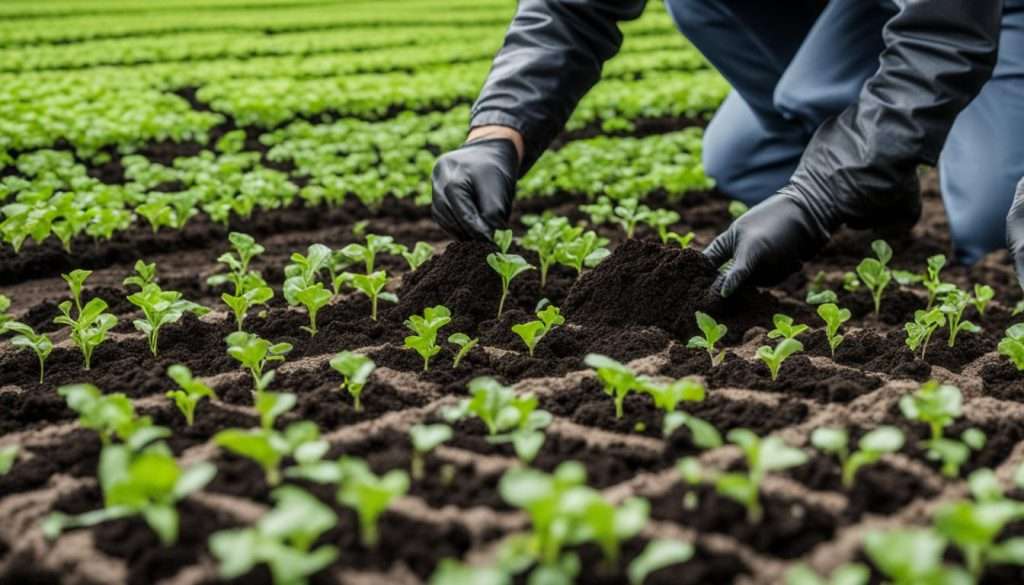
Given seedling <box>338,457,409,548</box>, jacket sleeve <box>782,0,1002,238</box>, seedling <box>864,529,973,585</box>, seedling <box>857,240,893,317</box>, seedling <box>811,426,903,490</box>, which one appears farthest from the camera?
seedling <box>857,240,893,317</box>

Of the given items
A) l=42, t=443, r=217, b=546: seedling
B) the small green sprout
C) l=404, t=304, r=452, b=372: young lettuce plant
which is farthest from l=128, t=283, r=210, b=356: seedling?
the small green sprout

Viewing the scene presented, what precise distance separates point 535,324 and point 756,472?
0.90 m

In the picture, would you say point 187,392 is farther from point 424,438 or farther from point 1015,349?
point 1015,349

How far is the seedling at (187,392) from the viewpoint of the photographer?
1952 mm

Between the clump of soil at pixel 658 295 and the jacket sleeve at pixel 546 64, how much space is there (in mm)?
720

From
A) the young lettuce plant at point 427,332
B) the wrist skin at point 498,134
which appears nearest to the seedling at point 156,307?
the young lettuce plant at point 427,332

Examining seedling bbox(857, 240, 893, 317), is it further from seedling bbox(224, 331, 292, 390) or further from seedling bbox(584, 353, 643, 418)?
seedling bbox(224, 331, 292, 390)

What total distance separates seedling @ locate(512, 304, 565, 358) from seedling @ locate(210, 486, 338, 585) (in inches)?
38.2

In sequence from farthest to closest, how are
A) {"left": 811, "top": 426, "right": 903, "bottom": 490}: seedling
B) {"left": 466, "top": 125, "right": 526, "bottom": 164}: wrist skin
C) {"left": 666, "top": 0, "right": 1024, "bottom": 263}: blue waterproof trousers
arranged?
{"left": 666, "top": 0, "right": 1024, "bottom": 263}: blue waterproof trousers, {"left": 466, "top": 125, "right": 526, "bottom": 164}: wrist skin, {"left": 811, "top": 426, "right": 903, "bottom": 490}: seedling

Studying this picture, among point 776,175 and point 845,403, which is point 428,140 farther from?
point 845,403

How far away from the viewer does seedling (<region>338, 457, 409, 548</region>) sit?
4.99 feet

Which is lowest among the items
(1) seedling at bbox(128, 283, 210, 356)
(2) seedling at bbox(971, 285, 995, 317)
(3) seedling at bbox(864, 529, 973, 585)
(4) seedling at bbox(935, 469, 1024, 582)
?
(2) seedling at bbox(971, 285, 995, 317)

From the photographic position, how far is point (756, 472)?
64.6 inches

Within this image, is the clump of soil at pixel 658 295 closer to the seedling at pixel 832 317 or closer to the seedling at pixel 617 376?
the seedling at pixel 832 317
